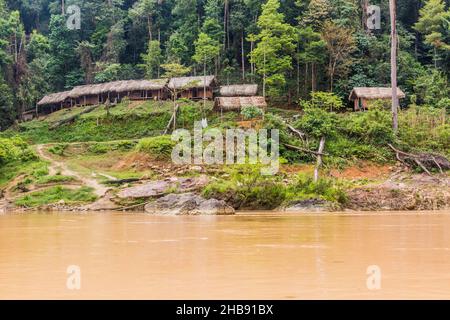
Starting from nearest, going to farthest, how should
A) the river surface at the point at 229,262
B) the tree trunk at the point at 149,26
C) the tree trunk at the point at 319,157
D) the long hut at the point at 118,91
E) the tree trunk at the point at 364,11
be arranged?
1. the river surface at the point at 229,262
2. the tree trunk at the point at 319,157
3. the long hut at the point at 118,91
4. the tree trunk at the point at 364,11
5. the tree trunk at the point at 149,26

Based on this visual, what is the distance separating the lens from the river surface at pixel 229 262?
8.47m

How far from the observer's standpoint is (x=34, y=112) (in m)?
59.9

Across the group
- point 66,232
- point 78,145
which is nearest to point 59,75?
point 78,145

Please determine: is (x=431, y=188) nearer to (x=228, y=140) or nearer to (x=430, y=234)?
(x=228, y=140)

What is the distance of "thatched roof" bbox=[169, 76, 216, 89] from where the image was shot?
173 feet

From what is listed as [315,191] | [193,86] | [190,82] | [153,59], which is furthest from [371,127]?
[153,59]

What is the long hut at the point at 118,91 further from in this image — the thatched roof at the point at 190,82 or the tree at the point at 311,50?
the tree at the point at 311,50

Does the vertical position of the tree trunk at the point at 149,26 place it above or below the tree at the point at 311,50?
above

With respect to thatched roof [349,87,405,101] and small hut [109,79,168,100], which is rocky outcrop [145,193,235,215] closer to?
thatched roof [349,87,405,101]

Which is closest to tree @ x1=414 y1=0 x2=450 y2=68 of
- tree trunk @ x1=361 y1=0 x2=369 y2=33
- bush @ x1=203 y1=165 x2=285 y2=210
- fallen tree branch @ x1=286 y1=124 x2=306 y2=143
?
tree trunk @ x1=361 y1=0 x2=369 y2=33

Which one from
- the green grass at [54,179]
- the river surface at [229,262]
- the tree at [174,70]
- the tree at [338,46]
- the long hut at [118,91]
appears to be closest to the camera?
the river surface at [229,262]

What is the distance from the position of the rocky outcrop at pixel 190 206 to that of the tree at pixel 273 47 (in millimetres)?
23121

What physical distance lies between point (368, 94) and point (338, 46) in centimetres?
572

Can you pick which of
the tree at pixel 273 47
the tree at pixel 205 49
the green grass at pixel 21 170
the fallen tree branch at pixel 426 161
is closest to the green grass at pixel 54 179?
the green grass at pixel 21 170
